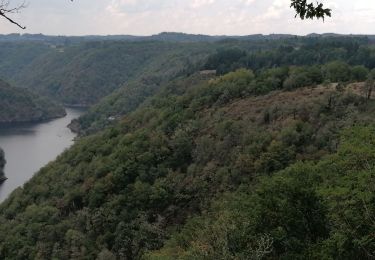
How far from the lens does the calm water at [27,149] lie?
124312 millimetres

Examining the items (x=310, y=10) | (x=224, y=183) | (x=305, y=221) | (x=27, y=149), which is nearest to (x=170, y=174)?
(x=224, y=183)

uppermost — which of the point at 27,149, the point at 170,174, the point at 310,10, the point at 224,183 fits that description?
the point at 310,10

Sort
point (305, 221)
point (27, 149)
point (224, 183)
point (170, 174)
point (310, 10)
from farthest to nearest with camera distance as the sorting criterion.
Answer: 1. point (27, 149)
2. point (170, 174)
3. point (224, 183)
4. point (305, 221)
5. point (310, 10)

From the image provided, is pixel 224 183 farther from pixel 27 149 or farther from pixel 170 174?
pixel 27 149

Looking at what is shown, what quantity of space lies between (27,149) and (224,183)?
117m

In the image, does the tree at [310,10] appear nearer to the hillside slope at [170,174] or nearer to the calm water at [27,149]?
the hillside slope at [170,174]

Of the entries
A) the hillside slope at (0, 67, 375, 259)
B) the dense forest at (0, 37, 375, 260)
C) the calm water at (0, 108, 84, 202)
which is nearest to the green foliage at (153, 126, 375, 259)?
the dense forest at (0, 37, 375, 260)

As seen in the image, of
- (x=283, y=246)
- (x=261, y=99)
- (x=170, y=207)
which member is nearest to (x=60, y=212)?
(x=170, y=207)

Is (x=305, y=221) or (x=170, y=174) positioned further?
(x=170, y=174)

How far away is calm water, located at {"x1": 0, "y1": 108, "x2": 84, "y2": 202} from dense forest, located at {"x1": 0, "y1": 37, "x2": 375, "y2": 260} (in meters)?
38.5

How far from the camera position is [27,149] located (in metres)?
156

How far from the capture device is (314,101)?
205 ft

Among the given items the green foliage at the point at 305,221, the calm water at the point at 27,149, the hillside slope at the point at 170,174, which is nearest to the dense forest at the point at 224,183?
the green foliage at the point at 305,221

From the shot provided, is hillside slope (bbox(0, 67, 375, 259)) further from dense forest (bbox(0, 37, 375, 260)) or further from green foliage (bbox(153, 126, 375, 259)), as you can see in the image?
green foliage (bbox(153, 126, 375, 259))
